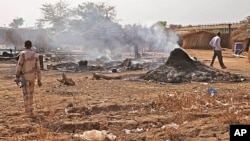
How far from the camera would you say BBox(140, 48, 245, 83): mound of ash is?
560 inches

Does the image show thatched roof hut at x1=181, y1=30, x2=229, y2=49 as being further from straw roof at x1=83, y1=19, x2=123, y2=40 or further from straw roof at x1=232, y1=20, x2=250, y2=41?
straw roof at x1=83, y1=19, x2=123, y2=40

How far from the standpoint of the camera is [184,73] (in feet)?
48.2

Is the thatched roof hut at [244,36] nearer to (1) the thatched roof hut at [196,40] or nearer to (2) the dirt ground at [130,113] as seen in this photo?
(1) the thatched roof hut at [196,40]

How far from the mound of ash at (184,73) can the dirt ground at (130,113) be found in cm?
137

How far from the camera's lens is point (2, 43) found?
4447 centimetres

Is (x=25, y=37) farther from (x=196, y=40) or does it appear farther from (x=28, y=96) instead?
(x=28, y=96)

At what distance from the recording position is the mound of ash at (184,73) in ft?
46.6

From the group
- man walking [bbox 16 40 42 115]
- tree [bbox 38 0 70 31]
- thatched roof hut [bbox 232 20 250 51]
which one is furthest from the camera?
tree [bbox 38 0 70 31]

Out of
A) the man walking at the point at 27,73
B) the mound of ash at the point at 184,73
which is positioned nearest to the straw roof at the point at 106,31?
the mound of ash at the point at 184,73

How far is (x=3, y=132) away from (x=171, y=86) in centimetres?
674

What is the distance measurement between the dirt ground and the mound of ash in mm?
1374

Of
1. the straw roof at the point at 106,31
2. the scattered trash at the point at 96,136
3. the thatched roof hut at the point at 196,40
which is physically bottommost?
the scattered trash at the point at 96,136

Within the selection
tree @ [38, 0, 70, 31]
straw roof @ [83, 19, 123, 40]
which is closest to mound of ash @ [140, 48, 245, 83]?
straw roof @ [83, 19, 123, 40]

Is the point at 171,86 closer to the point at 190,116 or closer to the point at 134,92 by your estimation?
the point at 134,92
